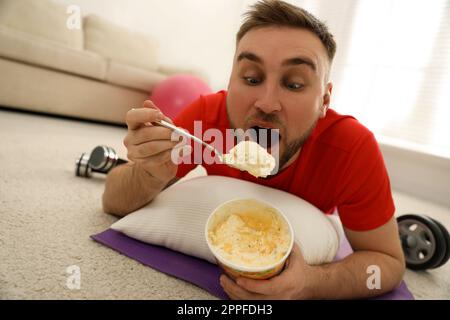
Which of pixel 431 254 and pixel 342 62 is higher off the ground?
pixel 342 62

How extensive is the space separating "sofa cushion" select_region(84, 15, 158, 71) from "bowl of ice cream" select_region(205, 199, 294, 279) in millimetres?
3079

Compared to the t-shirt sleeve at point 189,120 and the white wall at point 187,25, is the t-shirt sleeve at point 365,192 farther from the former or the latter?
the white wall at point 187,25

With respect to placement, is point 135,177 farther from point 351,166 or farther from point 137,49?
point 137,49

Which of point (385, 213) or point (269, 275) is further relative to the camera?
point (385, 213)

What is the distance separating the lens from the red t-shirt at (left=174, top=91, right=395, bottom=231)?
2.60 feet

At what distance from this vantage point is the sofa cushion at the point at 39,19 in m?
2.67

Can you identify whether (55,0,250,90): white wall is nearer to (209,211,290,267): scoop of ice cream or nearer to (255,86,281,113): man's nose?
(255,86,281,113): man's nose

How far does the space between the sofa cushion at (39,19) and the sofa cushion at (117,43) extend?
0.90 feet

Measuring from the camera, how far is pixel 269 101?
0.76 meters

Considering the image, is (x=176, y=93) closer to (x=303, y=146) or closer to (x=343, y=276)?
(x=303, y=146)

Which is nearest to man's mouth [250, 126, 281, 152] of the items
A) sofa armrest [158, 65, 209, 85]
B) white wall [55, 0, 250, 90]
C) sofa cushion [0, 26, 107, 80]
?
sofa cushion [0, 26, 107, 80]

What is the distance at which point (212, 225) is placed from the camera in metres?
0.59

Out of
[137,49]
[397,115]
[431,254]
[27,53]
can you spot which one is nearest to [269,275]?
[431,254]

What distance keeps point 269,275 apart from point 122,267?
1.10ft
